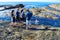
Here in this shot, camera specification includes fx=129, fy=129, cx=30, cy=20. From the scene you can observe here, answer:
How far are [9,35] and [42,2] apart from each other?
1.59 feet

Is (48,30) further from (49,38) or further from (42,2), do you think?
(42,2)

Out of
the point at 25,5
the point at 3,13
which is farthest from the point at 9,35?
the point at 25,5

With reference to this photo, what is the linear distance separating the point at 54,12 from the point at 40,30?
24 centimetres

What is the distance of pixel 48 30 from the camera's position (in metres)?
1.32

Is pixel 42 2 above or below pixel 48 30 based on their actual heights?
above

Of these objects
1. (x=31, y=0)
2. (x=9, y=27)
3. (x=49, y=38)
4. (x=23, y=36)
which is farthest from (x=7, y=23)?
(x=49, y=38)

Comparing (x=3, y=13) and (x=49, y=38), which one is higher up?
(x=3, y=13)

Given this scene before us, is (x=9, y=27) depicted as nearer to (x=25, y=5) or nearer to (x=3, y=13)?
(x=3, y=13)

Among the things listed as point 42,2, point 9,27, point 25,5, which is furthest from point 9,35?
point 42,2

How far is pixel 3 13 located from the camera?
53.2 inches

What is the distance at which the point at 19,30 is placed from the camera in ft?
4.37

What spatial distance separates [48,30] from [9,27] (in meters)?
0.40

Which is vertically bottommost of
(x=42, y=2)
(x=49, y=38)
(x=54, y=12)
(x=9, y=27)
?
(x=49, y=38)

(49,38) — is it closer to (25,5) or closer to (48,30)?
(48,30)
